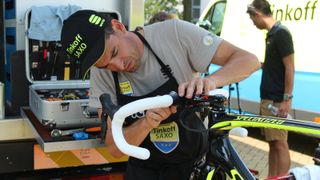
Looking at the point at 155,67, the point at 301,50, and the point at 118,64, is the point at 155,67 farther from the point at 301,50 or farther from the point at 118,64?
the point at 301,50

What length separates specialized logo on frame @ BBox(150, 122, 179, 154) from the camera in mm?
2146

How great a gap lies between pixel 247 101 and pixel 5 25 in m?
4.71

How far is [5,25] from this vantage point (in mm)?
3516

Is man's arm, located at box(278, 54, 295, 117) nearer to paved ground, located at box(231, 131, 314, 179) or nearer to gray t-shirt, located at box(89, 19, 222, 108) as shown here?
paved ground, located at box(231, 131, 314, 179)

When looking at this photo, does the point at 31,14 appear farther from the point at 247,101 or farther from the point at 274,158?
the point at 247,101

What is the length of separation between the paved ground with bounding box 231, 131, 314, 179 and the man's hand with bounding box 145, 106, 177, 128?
4.35 metres

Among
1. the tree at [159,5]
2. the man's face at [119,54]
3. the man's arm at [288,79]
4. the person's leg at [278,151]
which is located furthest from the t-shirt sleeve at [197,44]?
the tree at [159,5]

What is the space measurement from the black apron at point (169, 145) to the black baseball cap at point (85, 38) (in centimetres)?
30

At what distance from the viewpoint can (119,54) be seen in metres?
2.02

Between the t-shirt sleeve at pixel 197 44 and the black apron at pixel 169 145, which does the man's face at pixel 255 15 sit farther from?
the black apron at pixel 169 145

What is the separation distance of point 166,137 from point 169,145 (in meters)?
0.04

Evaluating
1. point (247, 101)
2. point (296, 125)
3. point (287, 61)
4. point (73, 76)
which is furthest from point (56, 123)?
point (247, 101)

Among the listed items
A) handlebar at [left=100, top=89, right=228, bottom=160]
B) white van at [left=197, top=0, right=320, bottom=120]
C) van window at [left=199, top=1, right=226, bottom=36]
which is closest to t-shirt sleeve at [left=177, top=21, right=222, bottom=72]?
handlebar at [left=100, top=89, right=228, bottom=160]

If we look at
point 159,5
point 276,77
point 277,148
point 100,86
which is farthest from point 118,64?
point 159,5
